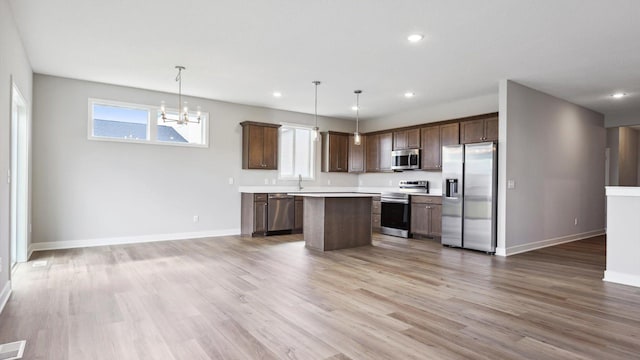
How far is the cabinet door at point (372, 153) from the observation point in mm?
8383

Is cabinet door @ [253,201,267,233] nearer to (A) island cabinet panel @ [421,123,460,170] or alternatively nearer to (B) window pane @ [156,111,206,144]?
→ (B) window pane @ [156,111,206,144]

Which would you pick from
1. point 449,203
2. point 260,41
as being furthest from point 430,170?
point 260,41

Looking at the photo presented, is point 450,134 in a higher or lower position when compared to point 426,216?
higher


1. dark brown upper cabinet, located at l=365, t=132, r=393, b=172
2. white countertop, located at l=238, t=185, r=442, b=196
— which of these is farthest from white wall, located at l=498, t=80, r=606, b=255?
dark brown upper cabinet, located at l=365, t=132, r=393, b=172

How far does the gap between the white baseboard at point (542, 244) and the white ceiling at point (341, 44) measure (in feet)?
8.27

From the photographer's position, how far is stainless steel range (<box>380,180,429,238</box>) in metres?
7.23

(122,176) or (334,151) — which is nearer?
(122,176)

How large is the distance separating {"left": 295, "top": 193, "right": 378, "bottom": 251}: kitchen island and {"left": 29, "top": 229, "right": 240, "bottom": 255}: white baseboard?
2.05m

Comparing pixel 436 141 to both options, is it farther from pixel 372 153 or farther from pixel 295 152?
pixel 295 152

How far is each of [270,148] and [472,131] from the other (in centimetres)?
387

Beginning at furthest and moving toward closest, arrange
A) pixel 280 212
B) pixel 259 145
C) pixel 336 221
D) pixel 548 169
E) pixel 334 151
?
pixel 334 151
pixel 259 145
pixel 280 212
pixel 548 169
pixel 336 221

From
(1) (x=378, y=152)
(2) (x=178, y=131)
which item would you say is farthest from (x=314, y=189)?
(2) (x=178, y=131)

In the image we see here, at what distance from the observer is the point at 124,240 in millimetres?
6102

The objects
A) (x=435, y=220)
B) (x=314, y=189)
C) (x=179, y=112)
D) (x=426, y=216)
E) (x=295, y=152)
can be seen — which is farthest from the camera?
(x=314, y=189)
